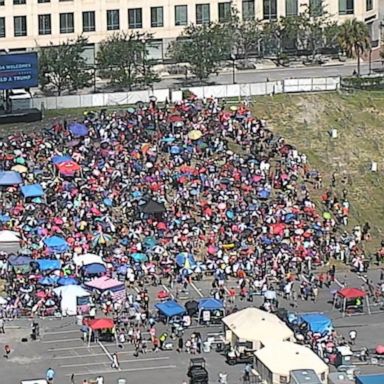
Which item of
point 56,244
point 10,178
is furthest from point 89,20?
point 56,244

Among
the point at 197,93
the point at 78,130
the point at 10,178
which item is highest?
→ the point at 197,93

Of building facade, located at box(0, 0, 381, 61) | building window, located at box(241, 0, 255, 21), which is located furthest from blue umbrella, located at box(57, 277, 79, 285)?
building window, located at box(241, 0, 255, 21)

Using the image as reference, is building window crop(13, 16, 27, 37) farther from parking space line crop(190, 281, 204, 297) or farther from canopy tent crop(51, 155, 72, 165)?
parking space line crop(190, 281, 204, 297)

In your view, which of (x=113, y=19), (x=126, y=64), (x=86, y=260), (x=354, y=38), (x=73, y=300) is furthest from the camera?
(x=113, y=19)

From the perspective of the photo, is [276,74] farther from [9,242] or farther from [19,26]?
[9,242]

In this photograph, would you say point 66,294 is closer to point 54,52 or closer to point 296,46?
point 54,52

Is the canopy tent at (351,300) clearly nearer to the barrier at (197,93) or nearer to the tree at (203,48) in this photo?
the barrier at (197,93)
